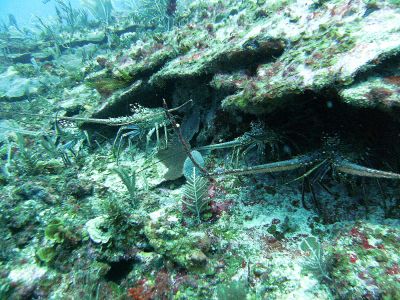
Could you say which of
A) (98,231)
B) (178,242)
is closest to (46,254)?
(98,231)

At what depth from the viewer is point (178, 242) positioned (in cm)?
280

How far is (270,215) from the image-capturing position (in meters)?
3.01

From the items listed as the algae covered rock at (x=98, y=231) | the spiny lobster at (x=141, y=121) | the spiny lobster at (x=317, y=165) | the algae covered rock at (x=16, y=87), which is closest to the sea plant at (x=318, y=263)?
the spiny lobster at (x=317, y=165)

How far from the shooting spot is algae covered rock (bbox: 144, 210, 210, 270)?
2.63 metres

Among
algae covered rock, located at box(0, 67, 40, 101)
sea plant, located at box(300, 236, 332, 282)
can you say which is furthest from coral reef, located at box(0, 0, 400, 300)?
algae covered rock, located at box(0, 67, 40, 101)

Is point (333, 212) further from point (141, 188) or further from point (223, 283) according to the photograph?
point (141, 188)

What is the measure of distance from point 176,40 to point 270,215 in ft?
13.1

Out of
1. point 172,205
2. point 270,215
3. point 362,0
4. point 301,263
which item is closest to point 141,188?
point 172,205

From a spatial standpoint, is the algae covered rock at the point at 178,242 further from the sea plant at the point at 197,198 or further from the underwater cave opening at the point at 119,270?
the underwater cave opening at the point at 119,270

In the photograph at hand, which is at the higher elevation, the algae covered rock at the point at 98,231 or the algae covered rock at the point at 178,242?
the algae covered rock at the point at 98,231

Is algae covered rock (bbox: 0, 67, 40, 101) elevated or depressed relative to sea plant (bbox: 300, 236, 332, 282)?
elevated

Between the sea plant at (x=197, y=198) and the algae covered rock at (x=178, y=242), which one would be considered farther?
the sea plant at (x=197, y=198)

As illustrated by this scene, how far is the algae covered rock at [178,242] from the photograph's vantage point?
2.63 m

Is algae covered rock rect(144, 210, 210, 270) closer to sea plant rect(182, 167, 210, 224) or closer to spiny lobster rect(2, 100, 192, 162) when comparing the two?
sea plant rect(182, 167, 210, 224)
